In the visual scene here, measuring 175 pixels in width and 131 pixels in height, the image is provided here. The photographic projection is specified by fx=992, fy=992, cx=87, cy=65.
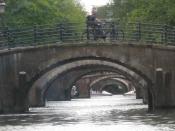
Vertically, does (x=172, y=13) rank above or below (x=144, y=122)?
above

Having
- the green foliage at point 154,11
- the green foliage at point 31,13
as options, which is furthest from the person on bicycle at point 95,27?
the green foliage at point 31,13

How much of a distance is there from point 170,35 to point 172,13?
698 cm

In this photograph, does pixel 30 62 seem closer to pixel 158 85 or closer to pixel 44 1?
pixel 158 85

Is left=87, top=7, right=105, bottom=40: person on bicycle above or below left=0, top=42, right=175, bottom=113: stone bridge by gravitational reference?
above

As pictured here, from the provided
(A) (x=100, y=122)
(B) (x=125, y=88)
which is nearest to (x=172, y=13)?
(A) (x=100, y=122)

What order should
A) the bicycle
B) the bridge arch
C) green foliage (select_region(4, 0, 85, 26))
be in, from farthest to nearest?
green foliage (select_region(4, 0, 85, 26)) < the bridge arch < the bicycle

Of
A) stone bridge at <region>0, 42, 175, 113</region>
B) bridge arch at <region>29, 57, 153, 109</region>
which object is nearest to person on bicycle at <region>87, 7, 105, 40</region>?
stone bridge at <region>0, 42, 175, 113</region>

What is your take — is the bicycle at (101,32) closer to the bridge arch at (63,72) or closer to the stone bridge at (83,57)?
the stone bridge at (83,57)

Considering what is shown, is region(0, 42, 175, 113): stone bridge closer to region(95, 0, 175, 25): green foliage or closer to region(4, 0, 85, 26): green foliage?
region(95, 0, 175, 25): green foliage

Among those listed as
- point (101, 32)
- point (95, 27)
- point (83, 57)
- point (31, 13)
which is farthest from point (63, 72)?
point (95, 27)

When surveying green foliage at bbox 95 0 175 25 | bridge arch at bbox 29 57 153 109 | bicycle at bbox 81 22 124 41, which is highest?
green foliage at bbox 95 0 175 25

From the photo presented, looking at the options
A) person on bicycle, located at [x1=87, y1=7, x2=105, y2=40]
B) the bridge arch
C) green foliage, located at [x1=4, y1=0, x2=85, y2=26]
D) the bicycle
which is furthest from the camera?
green foliage, located at [x1=4, y1=0, x2=85, y2=26]

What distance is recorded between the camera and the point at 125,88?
10544 centimetres

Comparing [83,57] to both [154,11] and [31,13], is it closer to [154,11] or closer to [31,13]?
[154,11]
